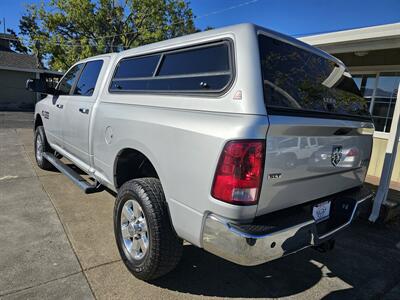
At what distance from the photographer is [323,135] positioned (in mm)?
2248

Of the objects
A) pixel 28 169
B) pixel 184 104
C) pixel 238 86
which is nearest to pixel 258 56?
pixel 238 86

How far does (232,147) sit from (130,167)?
1667 mm

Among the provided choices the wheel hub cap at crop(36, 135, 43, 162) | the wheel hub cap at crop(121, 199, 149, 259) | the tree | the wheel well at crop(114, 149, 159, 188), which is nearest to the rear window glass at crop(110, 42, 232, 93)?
the wheel well at crop(114, 149, 159, 188)

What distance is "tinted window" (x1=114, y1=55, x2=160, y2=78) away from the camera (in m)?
3.01

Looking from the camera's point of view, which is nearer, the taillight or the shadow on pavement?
the taillight

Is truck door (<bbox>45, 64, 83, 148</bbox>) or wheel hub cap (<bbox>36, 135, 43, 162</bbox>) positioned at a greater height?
truck door (<bbox>45, 64, 83, 148</bbox>)

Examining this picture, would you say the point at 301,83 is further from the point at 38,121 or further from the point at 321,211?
the point at 38,121

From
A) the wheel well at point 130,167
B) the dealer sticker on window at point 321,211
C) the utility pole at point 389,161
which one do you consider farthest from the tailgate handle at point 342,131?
the utility pole at point 389,161

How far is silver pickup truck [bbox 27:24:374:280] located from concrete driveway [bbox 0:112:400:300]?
0.33m

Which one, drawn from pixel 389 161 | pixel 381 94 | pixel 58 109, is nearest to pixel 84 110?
pixel 58 109

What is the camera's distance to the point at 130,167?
320 cm

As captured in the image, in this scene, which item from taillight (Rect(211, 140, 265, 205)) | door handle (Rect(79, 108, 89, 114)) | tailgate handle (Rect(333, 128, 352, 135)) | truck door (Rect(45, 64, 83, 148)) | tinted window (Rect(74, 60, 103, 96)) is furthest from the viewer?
truck door (Rect(45, 64, 83, 148))

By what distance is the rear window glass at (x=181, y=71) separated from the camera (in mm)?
2234

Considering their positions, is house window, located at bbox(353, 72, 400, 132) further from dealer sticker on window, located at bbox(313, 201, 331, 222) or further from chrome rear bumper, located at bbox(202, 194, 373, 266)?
chrome rear bumper, located at bbox(202, 194, 373, 266)
